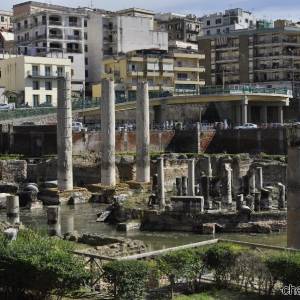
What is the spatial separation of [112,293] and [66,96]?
102ft

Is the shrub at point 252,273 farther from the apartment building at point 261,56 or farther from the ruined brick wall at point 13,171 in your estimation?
the apartment building at point 261,56

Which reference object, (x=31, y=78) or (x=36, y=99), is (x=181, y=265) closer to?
→ (x=31, y=78)

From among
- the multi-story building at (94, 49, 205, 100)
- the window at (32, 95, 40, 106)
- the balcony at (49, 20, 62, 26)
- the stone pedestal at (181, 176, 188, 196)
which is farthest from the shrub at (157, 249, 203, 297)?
the balcony at (49, 20, 62, 26)

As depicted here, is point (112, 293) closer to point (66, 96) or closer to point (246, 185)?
point (246, 185)

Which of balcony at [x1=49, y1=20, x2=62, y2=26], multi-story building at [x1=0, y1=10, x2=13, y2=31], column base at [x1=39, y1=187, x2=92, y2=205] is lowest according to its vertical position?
column base at [x1=39, y1=187, x2=92, y2=205]

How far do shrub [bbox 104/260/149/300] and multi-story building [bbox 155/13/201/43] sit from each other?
104 m

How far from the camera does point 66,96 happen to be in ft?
156

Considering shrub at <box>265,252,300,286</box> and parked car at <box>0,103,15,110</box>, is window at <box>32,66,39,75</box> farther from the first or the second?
shrub at <box>265,252,300,286</box>

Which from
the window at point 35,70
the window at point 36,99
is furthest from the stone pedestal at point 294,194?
the window at point 36,99

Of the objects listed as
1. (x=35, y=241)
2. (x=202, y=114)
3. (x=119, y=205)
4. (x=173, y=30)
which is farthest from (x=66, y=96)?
(x=173, y=30)

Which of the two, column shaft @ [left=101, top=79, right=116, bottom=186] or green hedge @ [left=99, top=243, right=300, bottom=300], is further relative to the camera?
column shaft @ [left=101, top=79, right=116, bottom=186]

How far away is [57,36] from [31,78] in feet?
57.1

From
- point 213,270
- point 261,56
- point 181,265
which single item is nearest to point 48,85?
point 261,56

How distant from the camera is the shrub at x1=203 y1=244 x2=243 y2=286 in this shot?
58.4ft
